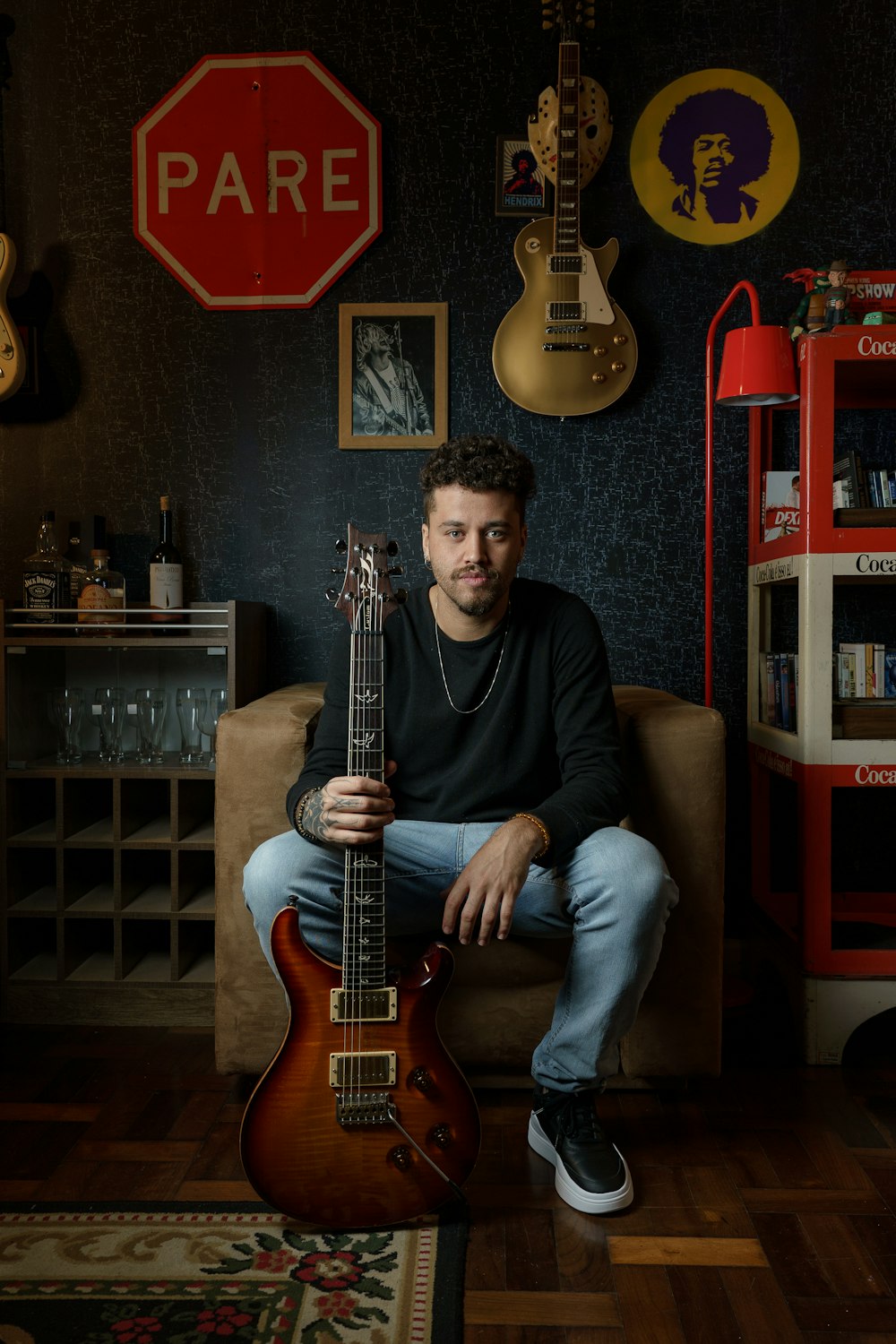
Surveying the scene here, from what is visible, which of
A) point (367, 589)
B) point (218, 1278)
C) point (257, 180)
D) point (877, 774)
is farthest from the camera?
point (257, 180)

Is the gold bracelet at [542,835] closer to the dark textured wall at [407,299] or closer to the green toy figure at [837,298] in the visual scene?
the dark textured wall at [407,299]

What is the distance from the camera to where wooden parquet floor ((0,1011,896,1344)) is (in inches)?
48.0

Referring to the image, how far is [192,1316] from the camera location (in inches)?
47.3

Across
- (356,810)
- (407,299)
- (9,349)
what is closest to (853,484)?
(407,299)

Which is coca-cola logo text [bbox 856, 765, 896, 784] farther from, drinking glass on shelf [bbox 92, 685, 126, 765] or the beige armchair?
drinking glass on shelf [bbox 92, 685, 126, 765]

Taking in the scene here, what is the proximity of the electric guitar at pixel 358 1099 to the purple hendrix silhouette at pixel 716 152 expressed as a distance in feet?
6.50

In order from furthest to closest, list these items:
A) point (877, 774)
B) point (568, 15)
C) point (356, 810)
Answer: point (568, 15), point (877, 774), point (356, 810)

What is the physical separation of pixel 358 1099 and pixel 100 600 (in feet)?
4.60

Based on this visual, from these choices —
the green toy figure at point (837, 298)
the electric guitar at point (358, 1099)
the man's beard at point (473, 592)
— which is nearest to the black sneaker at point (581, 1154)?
the electric guitar at point (358, 1099)

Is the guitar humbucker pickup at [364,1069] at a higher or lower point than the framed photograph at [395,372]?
lower

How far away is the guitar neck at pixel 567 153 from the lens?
2.22 meters

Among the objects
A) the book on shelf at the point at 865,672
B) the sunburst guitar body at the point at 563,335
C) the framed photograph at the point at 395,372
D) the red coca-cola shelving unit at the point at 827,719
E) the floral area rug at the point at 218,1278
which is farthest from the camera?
the framed photograph at the point at 395,372

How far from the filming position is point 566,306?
2.34m

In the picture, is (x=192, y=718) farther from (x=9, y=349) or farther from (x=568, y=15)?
(x=568, y=15)
